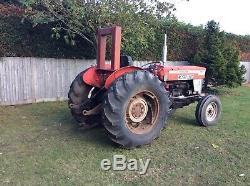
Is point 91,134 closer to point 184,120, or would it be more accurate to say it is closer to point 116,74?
point 116,74

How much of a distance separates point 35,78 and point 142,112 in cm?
457

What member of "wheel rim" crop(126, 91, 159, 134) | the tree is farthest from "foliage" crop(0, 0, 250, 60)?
"wheel rim" crop(126, 91, 159, 134)

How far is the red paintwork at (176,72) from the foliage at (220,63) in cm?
415

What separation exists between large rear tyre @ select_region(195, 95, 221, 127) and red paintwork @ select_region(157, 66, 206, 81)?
539 millimetres

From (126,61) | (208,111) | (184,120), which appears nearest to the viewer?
(126,61)

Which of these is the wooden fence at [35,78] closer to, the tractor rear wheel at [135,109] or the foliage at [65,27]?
the foliage at [65,27]

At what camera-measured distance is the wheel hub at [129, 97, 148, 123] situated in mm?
4660

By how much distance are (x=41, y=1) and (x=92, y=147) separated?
4655 millimetres

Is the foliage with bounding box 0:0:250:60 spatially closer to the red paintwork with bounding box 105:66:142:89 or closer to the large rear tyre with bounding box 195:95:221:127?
the large rear tyre with bounding box 195:95:221:127

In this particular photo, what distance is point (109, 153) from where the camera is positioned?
171 inches

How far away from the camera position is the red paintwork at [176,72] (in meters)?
5.43

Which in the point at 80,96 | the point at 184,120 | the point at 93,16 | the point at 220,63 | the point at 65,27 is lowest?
the point at 184,120

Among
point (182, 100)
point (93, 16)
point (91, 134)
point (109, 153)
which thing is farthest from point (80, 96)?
point (93, 16)

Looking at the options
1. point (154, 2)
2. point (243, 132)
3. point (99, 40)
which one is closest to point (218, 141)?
point (243, 132)
